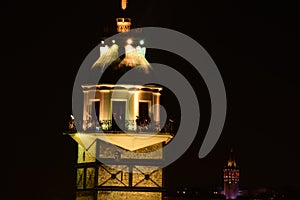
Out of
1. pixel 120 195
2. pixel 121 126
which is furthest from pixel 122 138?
pixel 120 195

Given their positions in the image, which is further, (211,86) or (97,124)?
(211,86)

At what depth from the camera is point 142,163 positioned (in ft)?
186

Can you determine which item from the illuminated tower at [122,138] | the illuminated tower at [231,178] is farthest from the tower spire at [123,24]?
the illuminated tower at [231,178]

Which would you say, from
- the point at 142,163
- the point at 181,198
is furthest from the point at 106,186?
the point at 181,198

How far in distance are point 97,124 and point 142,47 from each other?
456 cm

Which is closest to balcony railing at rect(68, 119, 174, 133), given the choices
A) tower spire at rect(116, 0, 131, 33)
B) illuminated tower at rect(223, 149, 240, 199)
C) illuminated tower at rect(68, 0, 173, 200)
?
illuminated tower at rect(68, 0, 173, 200)

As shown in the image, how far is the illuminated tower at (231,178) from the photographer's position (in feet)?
400

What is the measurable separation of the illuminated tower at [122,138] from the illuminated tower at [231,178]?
63.5 meters

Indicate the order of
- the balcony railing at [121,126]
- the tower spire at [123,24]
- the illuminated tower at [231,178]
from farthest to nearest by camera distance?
the illuminated tower at [231,178]
the tower spire at [123,24]
the balcony railing at [121,126]

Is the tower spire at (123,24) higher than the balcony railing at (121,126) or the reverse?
higher

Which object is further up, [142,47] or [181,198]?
[142,47]

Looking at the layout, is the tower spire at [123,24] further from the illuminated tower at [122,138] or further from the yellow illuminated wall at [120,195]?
the yellow illuminated wall at [120,195]

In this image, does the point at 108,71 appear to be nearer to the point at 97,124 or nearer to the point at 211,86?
the point at 97,124

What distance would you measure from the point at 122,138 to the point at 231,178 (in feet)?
243
